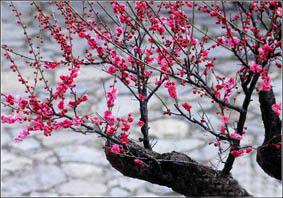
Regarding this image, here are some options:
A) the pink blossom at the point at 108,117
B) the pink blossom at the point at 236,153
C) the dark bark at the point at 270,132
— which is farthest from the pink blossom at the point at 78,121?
the dark bark at the point at 270,132

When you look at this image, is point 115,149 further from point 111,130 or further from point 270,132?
point 270,132

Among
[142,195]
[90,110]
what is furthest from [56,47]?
[142,195]

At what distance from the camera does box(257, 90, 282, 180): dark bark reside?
5.41 feet

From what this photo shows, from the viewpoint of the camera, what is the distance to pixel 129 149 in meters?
1.56

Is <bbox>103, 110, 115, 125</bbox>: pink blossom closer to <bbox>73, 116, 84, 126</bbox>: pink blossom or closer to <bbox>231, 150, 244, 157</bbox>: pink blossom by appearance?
<bbox>73, 116, 84, 126</bbox>: pink blossom

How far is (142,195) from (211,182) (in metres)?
1.42

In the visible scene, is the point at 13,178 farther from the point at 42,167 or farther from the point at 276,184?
the point at 276,184

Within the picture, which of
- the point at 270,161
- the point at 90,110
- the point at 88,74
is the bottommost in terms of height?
the point at 270,161

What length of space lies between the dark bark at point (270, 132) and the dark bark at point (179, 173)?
0.60 feet

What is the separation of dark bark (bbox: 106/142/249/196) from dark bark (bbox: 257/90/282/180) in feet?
0.60

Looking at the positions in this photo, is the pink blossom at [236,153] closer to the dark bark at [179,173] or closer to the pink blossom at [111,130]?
the dark bark at [179,173]

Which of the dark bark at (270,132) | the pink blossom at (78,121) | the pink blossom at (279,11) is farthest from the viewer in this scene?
the dark bark at (270,132)

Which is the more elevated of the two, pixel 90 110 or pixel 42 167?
pixel 90 110

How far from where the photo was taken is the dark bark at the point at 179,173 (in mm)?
1543
